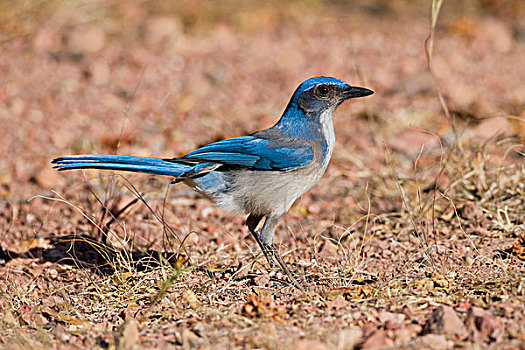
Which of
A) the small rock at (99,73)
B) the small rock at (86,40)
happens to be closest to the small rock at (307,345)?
the small rock at (99,73)

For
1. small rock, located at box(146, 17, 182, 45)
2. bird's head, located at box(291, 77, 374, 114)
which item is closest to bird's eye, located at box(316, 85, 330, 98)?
bird's head, located at box(291, 77, 374, 114)

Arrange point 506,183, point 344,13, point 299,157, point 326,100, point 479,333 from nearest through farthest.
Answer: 1. point 479,333
2. point 299,157
3. point 326,100
4. point 506,183
5. point 344,13

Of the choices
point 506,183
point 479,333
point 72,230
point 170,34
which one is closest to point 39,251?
point 72,230

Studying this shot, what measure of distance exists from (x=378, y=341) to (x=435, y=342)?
10.3 inches

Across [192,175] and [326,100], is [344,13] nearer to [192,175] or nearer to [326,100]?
[326,100]

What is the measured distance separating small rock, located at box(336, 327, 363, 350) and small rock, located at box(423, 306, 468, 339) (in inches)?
12.8

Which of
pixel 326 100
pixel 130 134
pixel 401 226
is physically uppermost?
pixel 326 100

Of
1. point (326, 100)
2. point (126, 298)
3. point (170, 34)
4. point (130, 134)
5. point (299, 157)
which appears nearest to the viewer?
point (126, 298)

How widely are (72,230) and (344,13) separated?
6.11m

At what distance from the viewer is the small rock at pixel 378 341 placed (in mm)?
3133

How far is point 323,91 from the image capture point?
466cm

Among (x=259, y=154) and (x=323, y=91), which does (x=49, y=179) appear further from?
(x=323, y=91)

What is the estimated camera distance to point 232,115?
730cm

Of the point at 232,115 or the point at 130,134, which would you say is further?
the point at 232,115
